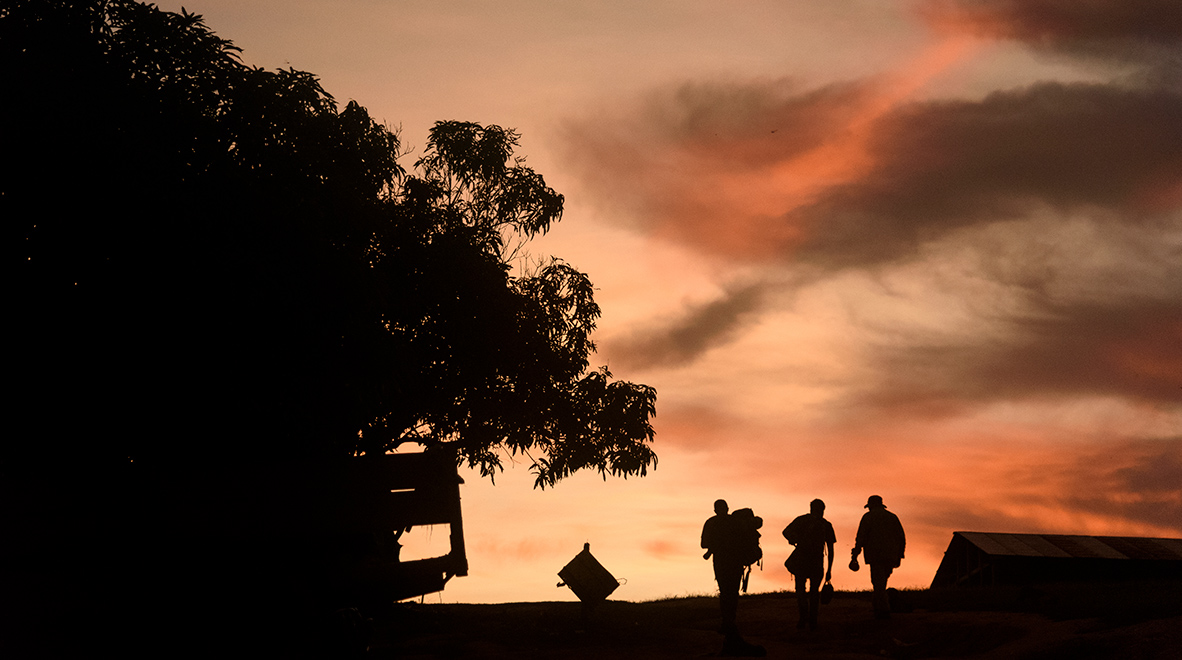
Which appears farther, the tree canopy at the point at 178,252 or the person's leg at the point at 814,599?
the person's leg at the point at 814,599

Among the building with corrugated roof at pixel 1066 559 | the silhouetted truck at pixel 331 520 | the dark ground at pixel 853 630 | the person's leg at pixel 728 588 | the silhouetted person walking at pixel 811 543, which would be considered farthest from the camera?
the building with corrugated roof at pixel 1066 559

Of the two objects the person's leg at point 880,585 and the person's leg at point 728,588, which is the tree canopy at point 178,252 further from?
the person's leg at point 880,585

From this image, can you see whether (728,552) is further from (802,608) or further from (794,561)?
(802,608)

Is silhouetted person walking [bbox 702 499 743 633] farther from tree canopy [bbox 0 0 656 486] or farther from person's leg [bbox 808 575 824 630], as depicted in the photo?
tree canopy [bbox 0 0 656 486]

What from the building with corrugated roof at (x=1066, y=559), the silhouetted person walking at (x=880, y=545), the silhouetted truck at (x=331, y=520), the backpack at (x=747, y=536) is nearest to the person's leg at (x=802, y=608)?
the silhouetted person walking at (x=880, y=545)

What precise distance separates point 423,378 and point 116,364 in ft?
28.2

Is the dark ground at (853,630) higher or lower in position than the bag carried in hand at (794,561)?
lower

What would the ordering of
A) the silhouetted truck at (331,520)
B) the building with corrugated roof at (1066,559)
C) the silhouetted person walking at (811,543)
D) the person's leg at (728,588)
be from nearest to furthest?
the silhouetted truck at (331,520) < the person's leg at (728,588) < the silhouetted person walking at (811,543) < the building with corrugated roof at (1066,559)

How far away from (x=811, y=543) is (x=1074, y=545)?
20676 mm

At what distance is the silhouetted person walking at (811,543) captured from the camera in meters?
16.0

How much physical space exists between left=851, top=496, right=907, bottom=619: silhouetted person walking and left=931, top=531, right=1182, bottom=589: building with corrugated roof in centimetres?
1685

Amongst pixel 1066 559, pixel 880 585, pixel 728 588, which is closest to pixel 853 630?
pixel 880 585

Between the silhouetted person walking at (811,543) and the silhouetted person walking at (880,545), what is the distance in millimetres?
586

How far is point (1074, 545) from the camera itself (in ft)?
106
